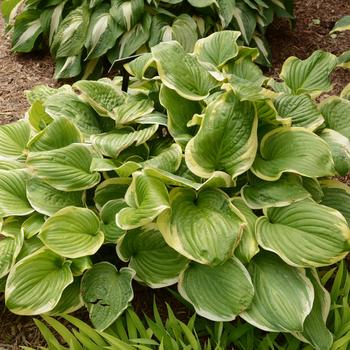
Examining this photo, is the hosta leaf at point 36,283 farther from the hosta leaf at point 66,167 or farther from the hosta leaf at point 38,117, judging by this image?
the hosta leaf at point 38,117

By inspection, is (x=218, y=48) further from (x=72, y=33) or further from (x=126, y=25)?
(x=72, y=33)

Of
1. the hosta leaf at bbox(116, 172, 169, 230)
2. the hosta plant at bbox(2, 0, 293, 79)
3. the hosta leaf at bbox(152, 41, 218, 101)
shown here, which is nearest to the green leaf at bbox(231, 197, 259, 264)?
the hosta leaf at bbox(116, 172, 169, 230)

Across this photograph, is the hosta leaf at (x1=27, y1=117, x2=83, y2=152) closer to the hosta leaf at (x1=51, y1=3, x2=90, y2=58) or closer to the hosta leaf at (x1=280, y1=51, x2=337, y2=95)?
the hosta leaf at (x1=280, y1=51, x2=337, y2=95)

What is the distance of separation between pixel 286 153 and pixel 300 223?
267 millimetres

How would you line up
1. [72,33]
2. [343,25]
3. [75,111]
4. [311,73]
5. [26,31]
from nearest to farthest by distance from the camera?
[75,111] < [311,73] < [343,25] < [72,33] < [26,31]

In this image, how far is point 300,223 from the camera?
175 centimetres

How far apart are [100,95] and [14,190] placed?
1.62 feet

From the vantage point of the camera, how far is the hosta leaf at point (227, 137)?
1800 mm

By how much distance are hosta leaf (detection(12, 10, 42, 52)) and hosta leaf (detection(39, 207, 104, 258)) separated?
1914 millimetres

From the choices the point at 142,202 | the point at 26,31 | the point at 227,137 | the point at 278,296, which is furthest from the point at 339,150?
the point at 26,31

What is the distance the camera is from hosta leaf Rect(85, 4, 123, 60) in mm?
3098

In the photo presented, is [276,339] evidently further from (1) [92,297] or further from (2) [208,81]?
(2) [208,81]

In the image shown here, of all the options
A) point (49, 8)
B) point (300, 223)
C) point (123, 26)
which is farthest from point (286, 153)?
point (49, 8)

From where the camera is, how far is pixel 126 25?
3082 mm
